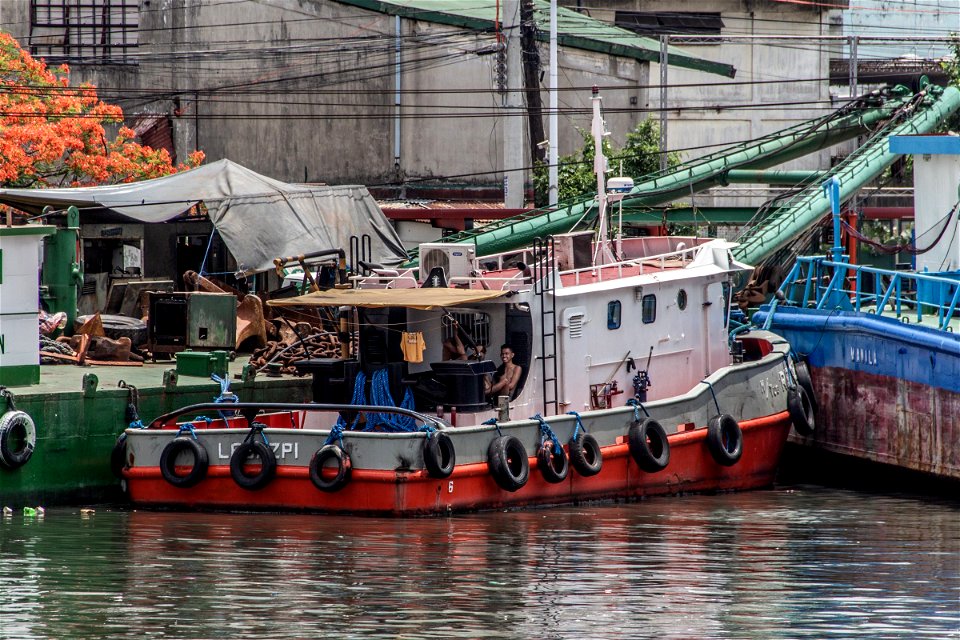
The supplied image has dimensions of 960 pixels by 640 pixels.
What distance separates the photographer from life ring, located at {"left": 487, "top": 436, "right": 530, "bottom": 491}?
1564 centimetres

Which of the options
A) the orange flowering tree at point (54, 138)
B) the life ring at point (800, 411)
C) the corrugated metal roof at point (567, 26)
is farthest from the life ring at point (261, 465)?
the corrugated metal roof at point (567, 26)

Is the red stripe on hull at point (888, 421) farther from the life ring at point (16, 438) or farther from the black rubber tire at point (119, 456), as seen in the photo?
the life ring at point (16, 438)

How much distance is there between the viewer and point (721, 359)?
63.0ft

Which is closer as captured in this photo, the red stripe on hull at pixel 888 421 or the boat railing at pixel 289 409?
the boat railing at pixel 289 409

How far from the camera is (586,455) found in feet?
54.7

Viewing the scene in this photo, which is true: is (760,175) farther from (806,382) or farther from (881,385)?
(881,385)

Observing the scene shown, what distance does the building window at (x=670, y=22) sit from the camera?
140 ft

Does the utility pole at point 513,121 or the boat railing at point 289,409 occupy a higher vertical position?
the utility pole at point 513,121

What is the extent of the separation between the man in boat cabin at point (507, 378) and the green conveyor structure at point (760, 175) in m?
8.24

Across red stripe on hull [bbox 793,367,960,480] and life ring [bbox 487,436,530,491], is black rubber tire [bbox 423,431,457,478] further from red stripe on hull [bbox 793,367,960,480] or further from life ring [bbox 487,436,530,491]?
red stripe on hull [bbox 793,367,960,480]

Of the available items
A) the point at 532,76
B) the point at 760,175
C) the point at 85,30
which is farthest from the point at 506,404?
the point at 85,30

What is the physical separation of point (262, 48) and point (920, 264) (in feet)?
73.8

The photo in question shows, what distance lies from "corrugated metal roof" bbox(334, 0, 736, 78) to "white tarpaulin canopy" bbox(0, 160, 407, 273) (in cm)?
1289

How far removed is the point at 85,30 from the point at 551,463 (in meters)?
30.4
